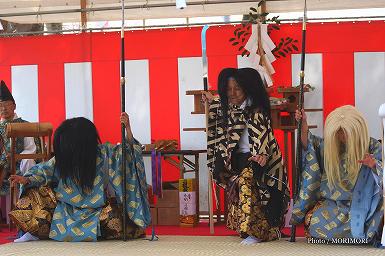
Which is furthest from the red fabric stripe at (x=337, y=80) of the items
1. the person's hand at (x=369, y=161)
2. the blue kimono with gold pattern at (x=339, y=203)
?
the person's hand at (x=369, y=161)

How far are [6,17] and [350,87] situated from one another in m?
3.29

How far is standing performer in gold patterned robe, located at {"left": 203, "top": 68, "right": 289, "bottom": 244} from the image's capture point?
4.96 metres

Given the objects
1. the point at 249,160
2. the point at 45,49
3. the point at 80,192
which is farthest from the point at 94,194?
the point at 45,49

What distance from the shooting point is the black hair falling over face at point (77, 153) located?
5.14m

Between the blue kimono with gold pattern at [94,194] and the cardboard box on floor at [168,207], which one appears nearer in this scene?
the blue kimono with gold pattern at [94,194]

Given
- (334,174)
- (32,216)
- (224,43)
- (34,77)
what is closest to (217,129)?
(334,174)

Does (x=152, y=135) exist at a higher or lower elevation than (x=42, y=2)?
lower

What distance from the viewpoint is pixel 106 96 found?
7199 mm

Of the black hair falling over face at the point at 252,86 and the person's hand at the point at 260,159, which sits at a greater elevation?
the black hair falling over face at the point at 252,86

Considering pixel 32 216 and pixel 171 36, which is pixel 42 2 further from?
pixel 32 216

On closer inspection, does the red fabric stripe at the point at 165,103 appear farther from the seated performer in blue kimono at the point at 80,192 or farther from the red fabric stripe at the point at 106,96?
the seated performer in blue kimono at the point at 80,192

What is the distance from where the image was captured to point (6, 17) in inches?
286

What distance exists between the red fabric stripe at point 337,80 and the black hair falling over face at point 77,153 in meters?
2.44

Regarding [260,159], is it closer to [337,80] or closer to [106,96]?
[337,80]
